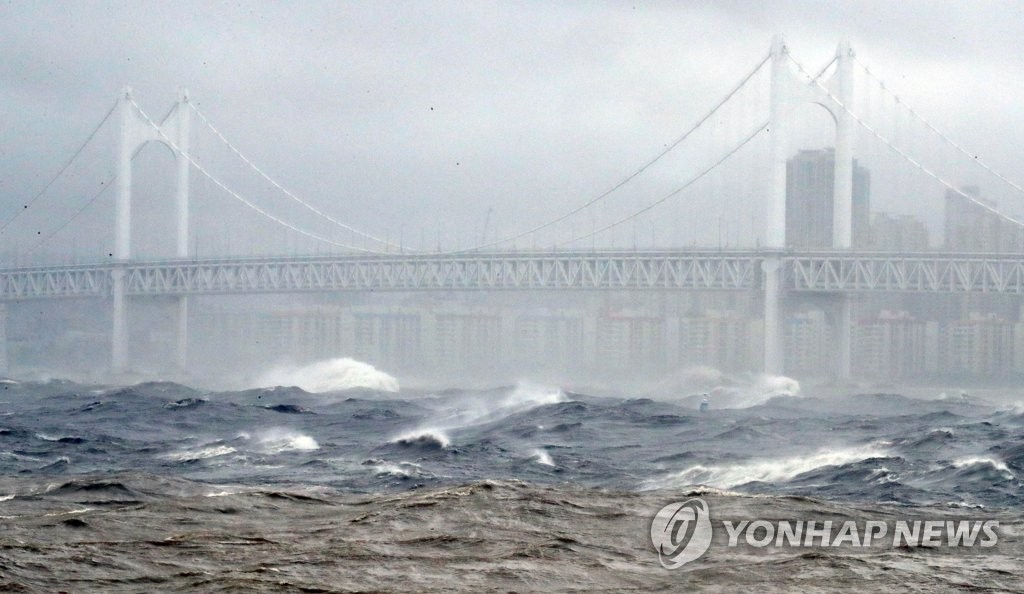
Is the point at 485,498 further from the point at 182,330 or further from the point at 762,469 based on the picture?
the point at 182,330

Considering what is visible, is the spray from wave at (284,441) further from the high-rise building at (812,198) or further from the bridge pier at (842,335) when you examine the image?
the high-rise building at (812,198)

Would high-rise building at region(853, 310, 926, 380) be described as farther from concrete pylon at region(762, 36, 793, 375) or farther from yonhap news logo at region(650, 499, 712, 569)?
yonhap news logo at region(650, 499, 712, 569)

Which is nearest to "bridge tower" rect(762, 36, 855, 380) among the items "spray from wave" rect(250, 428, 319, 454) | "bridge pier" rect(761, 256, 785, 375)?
"bridge pier" rect(761, 256, 785, 375)

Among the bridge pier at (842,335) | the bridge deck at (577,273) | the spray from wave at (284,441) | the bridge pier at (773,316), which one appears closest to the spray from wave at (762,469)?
the spray from wave at (284,441)

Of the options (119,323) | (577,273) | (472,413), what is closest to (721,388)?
(577,273)

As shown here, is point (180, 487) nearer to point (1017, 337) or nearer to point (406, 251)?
point (406, 251)

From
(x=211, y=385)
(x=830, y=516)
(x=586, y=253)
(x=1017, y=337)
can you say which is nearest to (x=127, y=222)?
(x=211, y=385)
